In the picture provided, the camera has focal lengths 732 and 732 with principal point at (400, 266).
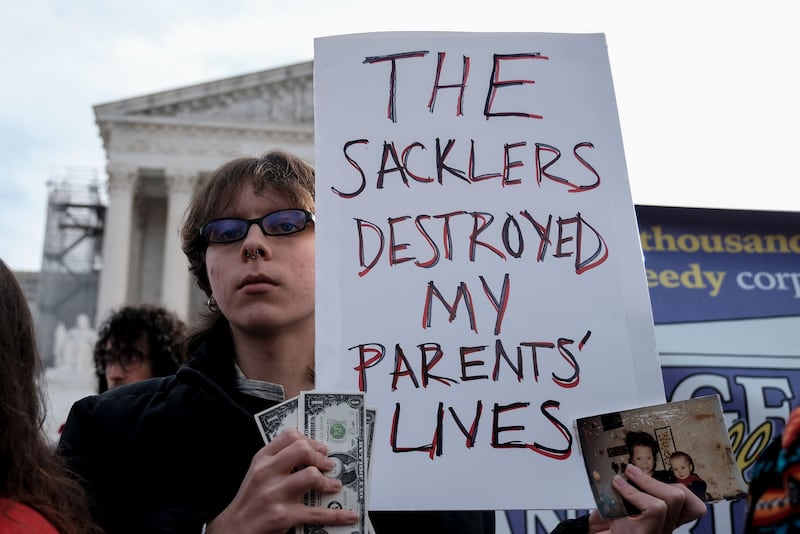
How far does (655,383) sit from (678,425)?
111 millimetres

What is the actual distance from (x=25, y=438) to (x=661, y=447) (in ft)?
3.59

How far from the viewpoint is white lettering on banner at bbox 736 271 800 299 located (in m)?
2.62

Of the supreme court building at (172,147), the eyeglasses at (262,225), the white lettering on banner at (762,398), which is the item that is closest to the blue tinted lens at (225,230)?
the eyeglasses at (262,225)

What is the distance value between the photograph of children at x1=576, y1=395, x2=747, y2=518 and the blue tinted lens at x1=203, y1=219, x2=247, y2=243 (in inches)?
31.1

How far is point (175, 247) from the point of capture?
2830 cm

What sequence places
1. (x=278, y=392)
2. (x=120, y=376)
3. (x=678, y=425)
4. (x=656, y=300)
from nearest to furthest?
(x=678, y=425) < (x=278, y=392) < (x=656, y=300) < (x=120, y=376)

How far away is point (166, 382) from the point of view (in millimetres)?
1660

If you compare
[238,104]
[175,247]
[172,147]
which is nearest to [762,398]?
[175,247]

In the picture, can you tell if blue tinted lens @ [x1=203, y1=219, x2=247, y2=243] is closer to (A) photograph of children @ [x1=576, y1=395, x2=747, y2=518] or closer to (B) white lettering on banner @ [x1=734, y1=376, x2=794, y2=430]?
(A) photograph of children @ [x1=576, y1=395, x2=747, y2=518]

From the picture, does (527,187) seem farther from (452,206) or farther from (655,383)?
(655,383)

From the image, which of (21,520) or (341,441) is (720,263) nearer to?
(341,441)

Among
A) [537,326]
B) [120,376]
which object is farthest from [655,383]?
[120,376]

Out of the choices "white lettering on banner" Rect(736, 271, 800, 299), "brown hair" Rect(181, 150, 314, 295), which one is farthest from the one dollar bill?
"white lettering on banner" Rect(736, 271, 800, 299)

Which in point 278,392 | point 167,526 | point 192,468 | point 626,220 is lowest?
point 167,526
